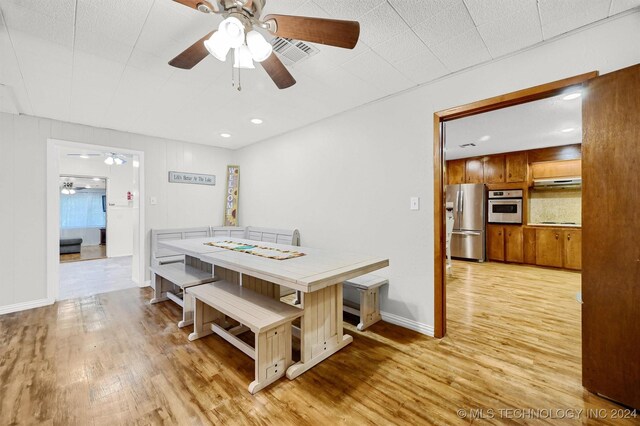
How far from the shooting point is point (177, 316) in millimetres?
3004

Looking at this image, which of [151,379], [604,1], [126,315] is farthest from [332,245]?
[604,1]

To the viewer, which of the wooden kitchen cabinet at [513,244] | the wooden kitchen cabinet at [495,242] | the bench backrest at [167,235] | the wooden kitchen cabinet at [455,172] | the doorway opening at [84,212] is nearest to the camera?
the bench backrest at [167,235]

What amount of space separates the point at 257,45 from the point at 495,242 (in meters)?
6.34

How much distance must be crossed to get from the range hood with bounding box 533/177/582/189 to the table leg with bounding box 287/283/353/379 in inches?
217

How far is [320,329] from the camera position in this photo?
215 cm

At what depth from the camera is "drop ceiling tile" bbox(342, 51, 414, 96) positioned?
2132mm

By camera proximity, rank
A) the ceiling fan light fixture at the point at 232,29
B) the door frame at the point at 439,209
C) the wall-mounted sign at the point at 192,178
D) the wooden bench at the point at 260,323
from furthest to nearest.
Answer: the wall-mounted sign at the point at 192,178 < the door frame at the point at 439,209 < the wooden bench at the point at 260,323 < the ceiling fan light fixture at the point at 232,29

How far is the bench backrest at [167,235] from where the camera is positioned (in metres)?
3.87

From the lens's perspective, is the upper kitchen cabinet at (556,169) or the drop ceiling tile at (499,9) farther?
the upper kitchen cabinet at (556,169)

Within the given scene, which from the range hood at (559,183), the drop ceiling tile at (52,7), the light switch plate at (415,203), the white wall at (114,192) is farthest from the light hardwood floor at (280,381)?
the white wall at (114,192)

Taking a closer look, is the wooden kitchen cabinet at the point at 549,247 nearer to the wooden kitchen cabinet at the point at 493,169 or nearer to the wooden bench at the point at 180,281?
the wooden kitchen cabinet at the point at 493,169

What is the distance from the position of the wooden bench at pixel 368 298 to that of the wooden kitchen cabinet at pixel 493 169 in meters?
4.70

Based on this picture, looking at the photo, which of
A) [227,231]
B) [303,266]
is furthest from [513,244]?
[227,231]

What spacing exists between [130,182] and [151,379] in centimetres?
709
